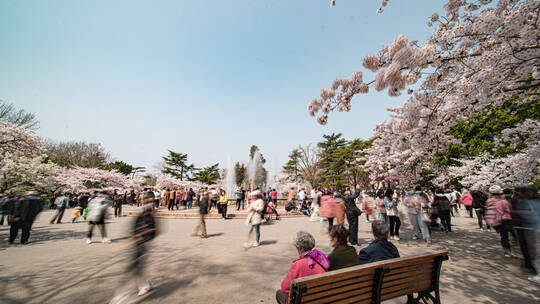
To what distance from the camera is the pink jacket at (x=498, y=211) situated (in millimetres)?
5148

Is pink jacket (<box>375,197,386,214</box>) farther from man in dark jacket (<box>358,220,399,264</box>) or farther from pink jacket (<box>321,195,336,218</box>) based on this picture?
man in dark jacket (<box>358,220,399,264</box>)

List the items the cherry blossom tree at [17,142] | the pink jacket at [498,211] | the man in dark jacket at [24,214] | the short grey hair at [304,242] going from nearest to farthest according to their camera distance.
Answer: the short grey hair at [304,242] < the pink jacket at [498,211] < the man in dark jacket at [24,214] < the cherry blossom tree at [17,142]

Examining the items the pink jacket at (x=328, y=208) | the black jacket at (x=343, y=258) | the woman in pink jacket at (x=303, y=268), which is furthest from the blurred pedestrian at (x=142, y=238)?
the pink jacket at (x=328, y=208)

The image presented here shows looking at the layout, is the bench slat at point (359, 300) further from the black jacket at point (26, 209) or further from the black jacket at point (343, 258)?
the black jacket at point (26, 209)

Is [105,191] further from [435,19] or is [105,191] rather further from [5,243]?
[435,19]

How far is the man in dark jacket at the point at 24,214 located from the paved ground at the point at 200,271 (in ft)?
1.47

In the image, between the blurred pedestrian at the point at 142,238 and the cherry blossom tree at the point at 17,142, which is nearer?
the blurred pedestrian at the point at 142,238

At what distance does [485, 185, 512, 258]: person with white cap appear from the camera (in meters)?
5.16

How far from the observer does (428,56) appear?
4020mm

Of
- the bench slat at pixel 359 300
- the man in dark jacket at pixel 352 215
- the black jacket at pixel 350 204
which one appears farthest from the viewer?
the black jacket at pixel 350 204

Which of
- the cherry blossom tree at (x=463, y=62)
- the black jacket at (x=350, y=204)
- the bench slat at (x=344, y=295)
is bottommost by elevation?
the bench slat at (x=344, y=295)

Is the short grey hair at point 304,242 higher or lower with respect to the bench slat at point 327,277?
higher

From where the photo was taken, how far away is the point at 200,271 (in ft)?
15.0

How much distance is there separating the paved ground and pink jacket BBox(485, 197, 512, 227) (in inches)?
37.8
